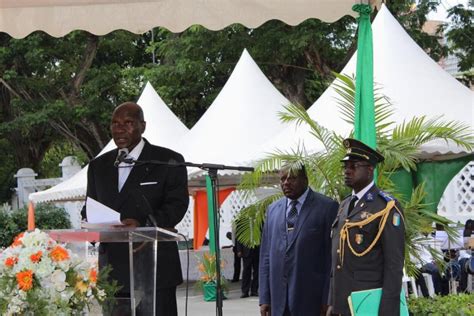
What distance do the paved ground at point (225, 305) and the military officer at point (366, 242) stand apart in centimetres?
845

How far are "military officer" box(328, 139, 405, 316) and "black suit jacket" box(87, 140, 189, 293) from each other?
109 cm

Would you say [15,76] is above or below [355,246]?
above

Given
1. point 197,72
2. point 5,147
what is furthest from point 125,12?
point 5,147

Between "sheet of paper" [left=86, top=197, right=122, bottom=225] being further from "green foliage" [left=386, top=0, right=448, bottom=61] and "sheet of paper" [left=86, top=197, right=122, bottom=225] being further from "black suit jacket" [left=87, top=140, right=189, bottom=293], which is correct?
"green foliage" [left=386, top=0, right=448, bottom=61]

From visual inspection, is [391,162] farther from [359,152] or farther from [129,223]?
Answer: [129,223]

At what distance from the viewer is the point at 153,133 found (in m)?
21.1

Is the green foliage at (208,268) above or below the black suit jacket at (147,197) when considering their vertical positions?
below

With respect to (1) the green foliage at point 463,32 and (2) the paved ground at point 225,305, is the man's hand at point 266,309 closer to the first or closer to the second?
(2) the paved ground at point 225,305

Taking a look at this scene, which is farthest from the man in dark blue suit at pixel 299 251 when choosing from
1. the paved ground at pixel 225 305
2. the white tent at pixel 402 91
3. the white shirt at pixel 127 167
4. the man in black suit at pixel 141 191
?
the paved ground at pixel 225 305

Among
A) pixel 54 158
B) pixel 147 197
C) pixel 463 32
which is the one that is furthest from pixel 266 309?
pixel 54 158

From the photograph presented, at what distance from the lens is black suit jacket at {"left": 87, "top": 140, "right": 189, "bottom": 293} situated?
17.1 feet

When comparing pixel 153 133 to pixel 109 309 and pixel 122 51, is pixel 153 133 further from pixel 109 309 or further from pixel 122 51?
pixel 109 309

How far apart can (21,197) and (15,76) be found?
4086mm

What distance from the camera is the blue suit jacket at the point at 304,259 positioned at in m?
6.64
